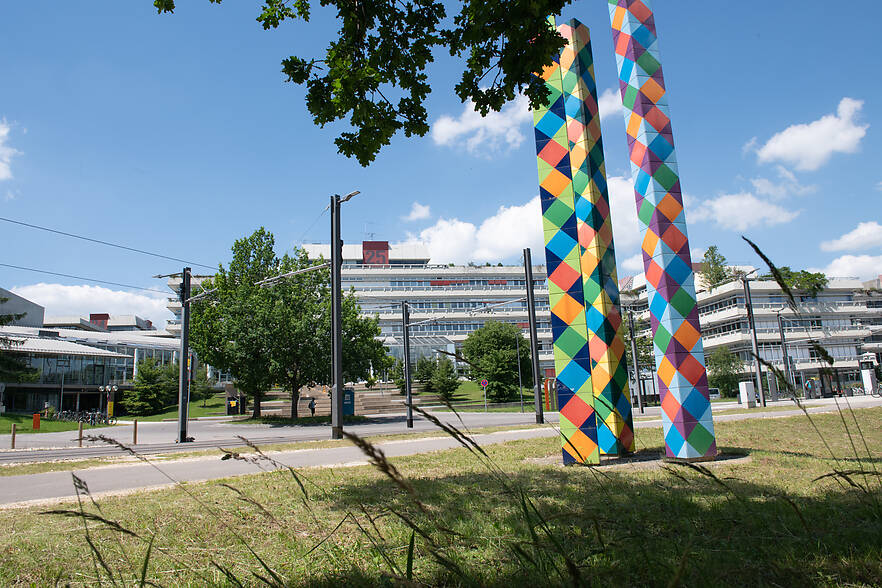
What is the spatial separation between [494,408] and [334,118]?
44407 mm

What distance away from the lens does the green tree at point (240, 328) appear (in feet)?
108

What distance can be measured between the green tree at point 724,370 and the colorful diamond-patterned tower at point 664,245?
186 feet

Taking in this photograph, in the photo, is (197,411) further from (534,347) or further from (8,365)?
(534,347)

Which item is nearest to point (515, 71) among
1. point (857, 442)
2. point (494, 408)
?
point (857, 442)

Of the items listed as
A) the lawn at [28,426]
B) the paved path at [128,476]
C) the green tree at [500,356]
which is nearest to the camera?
the paved path at [128,476]

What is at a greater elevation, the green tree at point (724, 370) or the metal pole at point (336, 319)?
the metal pole at point (336, 319)

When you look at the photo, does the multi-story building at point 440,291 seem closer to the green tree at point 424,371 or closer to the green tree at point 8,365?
the green tree at point 424,371

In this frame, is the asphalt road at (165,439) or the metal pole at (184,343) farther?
the metal pole at (184,343)

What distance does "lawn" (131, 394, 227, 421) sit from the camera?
50500 millimetres

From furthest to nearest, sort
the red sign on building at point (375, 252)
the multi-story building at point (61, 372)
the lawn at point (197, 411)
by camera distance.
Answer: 1. the red sign on building at point (375, 252)
2. the multi-story building at point (61, 372)
3. the lawn at point (197, 411)

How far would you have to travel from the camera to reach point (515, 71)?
5.02 meters

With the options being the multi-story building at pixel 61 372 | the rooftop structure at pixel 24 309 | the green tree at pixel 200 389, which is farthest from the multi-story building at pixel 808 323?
the rooftop structure at pixel 24 309

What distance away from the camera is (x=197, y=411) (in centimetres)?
5697

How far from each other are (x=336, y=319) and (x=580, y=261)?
10530 millimetres
